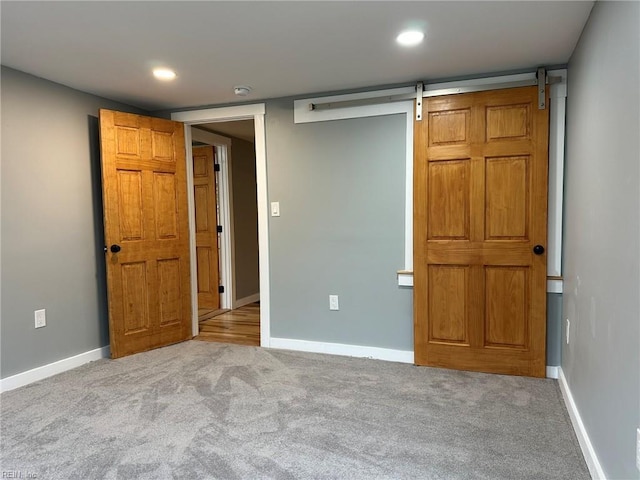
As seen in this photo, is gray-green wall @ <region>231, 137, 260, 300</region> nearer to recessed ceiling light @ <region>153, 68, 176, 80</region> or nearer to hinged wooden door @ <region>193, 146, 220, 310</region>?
hinged wooden door @ <region>193, 146, 220, 310</region>

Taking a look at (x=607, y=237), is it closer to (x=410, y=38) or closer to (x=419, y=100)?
(x=410, y=38)

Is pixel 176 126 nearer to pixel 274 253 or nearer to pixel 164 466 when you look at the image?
pixel 274 253

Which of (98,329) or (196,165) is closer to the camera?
(98,329)

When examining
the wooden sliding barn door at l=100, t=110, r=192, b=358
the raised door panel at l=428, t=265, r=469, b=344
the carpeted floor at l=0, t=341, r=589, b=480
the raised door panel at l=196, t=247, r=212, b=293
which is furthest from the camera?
the raised door panel at l=196, t=247, r=212, b=293

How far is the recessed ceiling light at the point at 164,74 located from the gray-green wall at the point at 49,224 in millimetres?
812

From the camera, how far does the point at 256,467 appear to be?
1892 millimetres

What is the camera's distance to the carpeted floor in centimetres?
189

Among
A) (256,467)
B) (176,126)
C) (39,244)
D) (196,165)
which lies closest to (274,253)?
(176,126)

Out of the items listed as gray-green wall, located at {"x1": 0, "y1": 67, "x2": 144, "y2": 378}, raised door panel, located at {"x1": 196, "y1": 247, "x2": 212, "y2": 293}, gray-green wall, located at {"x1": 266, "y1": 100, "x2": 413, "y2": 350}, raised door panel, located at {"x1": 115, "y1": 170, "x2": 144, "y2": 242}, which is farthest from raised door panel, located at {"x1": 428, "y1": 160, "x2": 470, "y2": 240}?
raised door panel, located at {"x1": 196, "y1": 247, "x2": 212, "y2": 293}

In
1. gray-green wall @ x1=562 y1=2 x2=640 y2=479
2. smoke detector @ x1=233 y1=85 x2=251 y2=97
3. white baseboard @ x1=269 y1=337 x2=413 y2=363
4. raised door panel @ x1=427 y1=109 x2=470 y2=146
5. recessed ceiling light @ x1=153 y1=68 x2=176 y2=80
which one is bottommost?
white baseboard @ x1=269 y1=337 x2=413 y2=363

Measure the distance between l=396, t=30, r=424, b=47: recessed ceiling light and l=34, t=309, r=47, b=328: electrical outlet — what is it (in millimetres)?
3000

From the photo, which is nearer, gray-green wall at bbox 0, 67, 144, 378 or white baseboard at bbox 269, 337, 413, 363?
gray-green wall at bbox 0, 67, 144, 378

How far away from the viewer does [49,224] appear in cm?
303

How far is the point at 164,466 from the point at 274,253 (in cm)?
198
